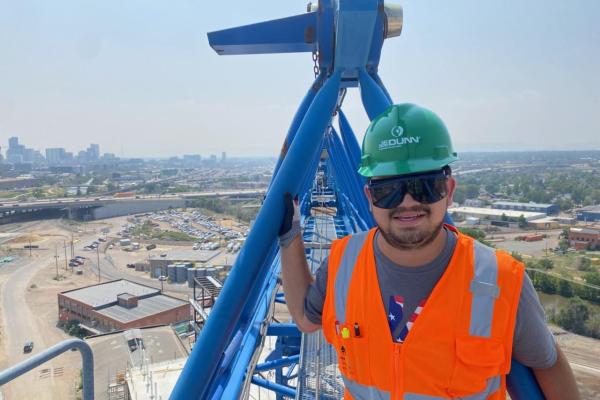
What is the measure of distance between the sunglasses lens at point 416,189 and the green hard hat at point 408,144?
23 millimetres

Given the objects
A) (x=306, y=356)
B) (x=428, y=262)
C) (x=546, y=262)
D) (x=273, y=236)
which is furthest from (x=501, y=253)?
(x=546, y=262)

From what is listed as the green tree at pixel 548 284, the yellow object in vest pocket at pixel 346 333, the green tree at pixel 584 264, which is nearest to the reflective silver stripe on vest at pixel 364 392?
the yellow object in vest pocket at pixel 346 333

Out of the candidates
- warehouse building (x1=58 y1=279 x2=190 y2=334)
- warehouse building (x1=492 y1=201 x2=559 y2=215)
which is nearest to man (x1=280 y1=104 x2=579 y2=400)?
warehouse building (x1=58 y1=279 x2=190 y2=334)

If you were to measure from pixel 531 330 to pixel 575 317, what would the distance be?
57.8ft

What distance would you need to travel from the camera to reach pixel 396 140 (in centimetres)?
99

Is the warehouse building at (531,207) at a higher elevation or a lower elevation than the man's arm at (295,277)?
lower

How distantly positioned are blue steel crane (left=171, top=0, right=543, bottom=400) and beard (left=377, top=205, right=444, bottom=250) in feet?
1.22

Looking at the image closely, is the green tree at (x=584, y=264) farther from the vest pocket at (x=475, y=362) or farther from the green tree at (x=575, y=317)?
the vest pocket at (x=475, y=362)

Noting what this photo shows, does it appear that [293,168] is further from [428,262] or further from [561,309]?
[561,309]

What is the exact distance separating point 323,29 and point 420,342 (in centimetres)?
202

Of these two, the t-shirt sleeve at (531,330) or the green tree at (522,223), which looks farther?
the green tree at (522,223)

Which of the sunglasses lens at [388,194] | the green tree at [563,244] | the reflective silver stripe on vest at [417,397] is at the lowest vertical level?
the green tree at [563,244]

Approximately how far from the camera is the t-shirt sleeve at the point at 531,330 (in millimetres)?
877

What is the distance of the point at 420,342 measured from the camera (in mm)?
882
